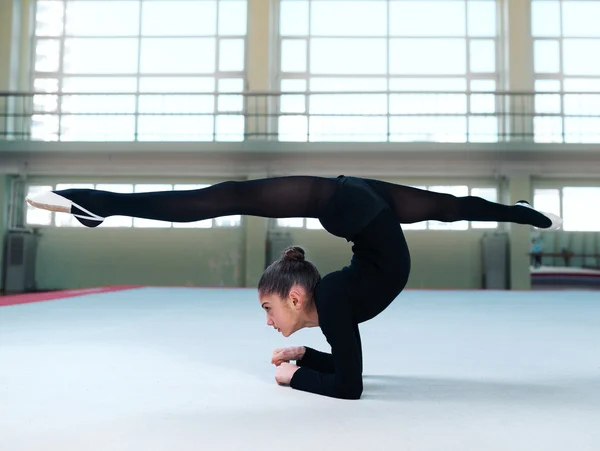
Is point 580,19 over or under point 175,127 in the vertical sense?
over

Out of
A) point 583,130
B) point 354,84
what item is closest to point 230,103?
point 354,84

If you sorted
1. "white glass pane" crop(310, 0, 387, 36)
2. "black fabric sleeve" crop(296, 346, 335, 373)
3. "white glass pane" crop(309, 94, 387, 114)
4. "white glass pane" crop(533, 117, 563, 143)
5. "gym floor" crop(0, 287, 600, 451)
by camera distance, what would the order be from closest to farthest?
"gym floor" crop(0, 287, 600, 451), "black fabric sleeve" crop(296, 346, 335, 373), "white glass pane" crop(533, 117, 563, 143), "white glass pane" crop(309, 94, 387, 114), "white glass pane" crop(310, 0, 387, 36)

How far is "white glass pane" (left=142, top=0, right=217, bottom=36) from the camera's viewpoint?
10812mm

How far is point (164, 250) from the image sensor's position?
1062 centimetres

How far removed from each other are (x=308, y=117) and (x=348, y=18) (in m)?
2.09

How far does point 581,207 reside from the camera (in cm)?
1020

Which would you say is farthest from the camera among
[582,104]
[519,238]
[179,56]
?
[179,56]

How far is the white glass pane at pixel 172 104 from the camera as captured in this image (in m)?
10.6

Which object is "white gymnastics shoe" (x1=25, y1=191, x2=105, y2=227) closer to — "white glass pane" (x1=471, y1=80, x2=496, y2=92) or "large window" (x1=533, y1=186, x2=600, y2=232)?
"large window" (x1=533, y1=186, x2=600, y2=232)

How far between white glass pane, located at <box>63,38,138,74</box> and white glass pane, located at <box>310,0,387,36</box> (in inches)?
139

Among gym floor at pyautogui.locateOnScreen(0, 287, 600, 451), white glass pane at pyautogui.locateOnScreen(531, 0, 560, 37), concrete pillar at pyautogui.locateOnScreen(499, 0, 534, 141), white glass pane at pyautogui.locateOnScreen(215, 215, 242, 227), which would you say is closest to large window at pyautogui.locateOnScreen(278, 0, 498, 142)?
concrete pillar at pyautogui.locateOnScreen(499, 0, 534, 141)

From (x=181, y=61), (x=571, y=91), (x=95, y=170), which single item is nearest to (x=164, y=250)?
(x=95, y=170)

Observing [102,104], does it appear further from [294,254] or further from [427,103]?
[294,254]

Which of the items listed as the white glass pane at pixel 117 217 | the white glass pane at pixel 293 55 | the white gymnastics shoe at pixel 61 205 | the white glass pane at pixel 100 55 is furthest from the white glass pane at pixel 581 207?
the white gymnastics shoe at pixel 61 205
